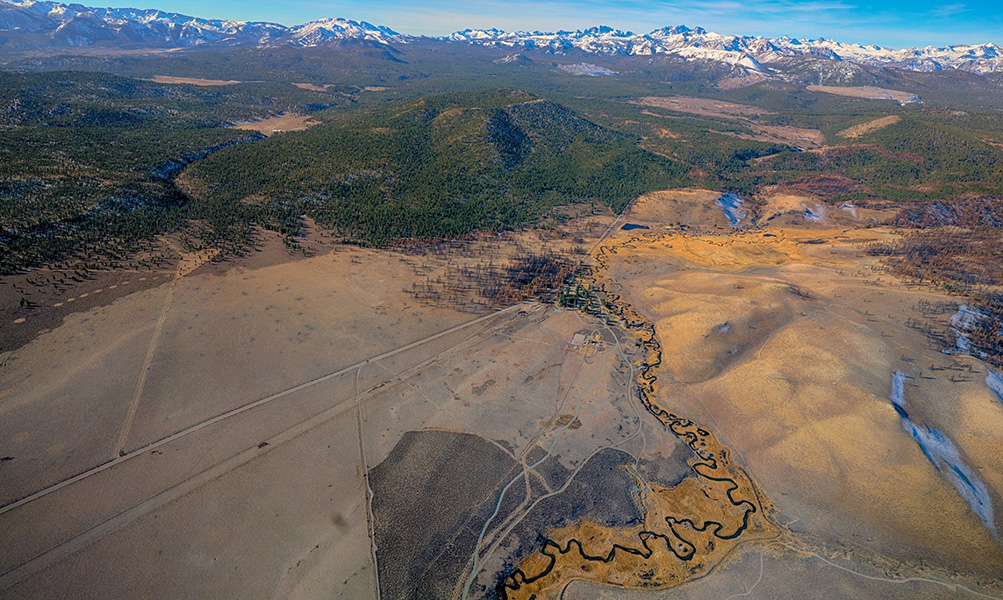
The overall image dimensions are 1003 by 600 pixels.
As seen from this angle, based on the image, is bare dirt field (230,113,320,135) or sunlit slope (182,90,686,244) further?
bare dirt field (230,113,320,135)

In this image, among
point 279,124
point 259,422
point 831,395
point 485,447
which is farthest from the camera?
point 279,124

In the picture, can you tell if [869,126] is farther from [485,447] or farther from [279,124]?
[279,124]

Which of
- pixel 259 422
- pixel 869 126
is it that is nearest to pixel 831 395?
pixel 259 422

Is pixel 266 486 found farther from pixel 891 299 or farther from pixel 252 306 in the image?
pixel 891 299

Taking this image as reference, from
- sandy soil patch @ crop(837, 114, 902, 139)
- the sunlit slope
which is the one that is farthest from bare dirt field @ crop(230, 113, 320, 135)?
sandy soil patch @ crop(837, 114, 902, 139)

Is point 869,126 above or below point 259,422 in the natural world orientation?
Answer: above

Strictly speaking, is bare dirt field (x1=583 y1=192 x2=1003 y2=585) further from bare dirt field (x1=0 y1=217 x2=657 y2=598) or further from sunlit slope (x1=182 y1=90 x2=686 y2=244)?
sunlit slope (x1=182 y1=90 x2=686 y2=244)
